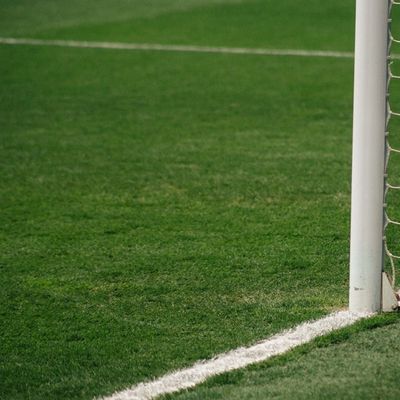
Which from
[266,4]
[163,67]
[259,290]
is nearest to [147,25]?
[266,4]

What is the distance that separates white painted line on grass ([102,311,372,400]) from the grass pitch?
80mm

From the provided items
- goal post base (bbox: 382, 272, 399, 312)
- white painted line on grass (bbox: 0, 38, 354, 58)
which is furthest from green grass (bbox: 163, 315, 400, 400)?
white painted line on grass (bbox: 0, 38, 354, 58)

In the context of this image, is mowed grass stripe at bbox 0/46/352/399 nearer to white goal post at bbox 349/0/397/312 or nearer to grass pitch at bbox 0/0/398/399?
grass pitch at bbox 0/0/398/399

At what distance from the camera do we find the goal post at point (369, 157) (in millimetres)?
4254

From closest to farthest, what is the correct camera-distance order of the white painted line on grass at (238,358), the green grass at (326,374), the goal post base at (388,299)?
the green grass at (326,374) → the white painted line on grass at (238,358) → the goal post base at (388,299)

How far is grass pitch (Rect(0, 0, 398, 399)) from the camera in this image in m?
4.23

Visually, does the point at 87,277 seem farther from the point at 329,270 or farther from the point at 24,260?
the point at 329,270

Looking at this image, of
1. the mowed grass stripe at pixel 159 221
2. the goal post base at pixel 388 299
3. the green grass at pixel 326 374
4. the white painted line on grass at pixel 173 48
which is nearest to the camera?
the green grass at pixel 326 374

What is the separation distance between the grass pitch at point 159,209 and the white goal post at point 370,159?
237 millimetres

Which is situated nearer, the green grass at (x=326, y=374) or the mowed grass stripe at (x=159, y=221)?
the green grass at (x=326, y=374)

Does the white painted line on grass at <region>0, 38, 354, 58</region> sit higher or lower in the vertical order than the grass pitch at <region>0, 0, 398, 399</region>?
lower

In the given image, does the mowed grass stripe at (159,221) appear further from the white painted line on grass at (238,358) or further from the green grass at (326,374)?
the green grass at (326,374)

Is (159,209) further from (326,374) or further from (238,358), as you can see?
(326,374)

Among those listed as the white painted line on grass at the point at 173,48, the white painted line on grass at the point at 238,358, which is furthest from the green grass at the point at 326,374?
the white painted line on grass at the point at 173,48
